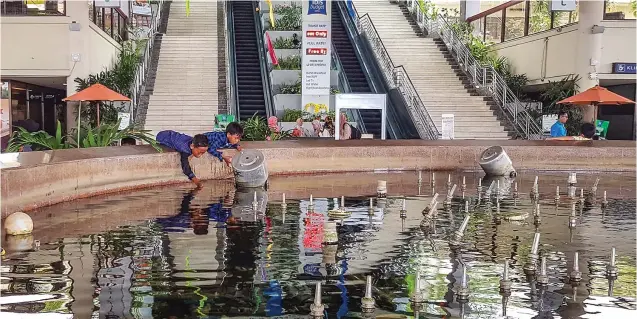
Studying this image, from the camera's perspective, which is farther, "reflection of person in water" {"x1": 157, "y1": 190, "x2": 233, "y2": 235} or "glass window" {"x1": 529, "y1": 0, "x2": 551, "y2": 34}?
"glass window" {"x1": 529, "y1": 0, "x2": 551, "y2": 34}

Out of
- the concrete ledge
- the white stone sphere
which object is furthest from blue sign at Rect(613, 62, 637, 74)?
the white stone sphere

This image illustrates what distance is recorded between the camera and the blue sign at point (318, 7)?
22328mm

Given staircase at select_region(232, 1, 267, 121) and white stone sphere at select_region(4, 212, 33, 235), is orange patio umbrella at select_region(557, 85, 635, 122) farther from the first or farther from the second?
white stone sphere at select_region(4, 212, 33, 235)

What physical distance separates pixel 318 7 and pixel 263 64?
177 inches

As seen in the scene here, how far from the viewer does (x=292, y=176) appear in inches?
539

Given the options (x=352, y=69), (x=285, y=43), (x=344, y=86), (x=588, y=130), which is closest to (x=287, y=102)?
(x=344, y=86)

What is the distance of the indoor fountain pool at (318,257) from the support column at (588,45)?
13192 mm

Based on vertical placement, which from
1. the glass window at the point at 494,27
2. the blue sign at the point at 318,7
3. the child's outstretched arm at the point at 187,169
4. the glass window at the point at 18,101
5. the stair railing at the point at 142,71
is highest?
the glass window at the point at 494,27

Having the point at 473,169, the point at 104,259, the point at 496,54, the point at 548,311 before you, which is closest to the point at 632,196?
the point at 473,169

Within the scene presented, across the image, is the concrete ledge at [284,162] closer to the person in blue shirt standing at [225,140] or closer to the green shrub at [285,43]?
the person in blue shirt standing at [225,140]

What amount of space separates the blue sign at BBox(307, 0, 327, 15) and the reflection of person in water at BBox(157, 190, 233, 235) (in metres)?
13.2

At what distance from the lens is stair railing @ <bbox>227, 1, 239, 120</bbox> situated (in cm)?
2316

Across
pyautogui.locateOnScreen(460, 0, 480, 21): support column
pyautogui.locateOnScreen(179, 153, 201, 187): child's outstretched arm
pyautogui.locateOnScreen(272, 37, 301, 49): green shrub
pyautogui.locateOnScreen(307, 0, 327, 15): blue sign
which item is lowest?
pyautogui.locateOnScreen(179, 153, 201, 187): child's outstretched arm

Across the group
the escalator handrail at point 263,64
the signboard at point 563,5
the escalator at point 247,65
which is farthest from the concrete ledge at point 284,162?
the escalator handrail at point 263,64
